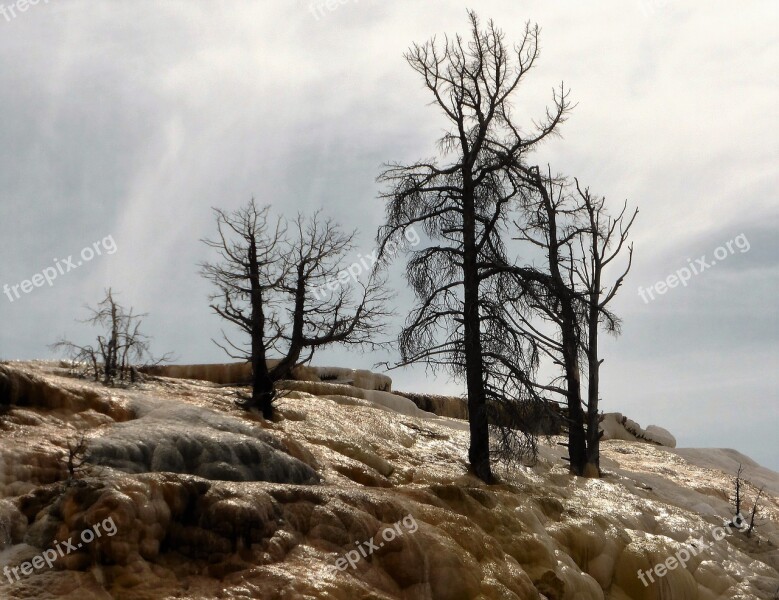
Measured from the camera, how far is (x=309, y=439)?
1524 centimetres

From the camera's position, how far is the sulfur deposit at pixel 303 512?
9531mm

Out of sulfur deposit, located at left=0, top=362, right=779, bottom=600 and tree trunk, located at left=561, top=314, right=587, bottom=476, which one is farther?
tree trunk, located at left=561, top=314, right=587, bottom=476

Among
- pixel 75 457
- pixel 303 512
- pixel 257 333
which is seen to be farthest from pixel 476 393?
pixel 75 457

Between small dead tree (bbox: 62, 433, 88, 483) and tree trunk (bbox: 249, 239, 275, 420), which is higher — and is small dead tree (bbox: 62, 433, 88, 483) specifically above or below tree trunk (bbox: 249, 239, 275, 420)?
below

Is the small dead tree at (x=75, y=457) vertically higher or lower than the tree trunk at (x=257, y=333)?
lower

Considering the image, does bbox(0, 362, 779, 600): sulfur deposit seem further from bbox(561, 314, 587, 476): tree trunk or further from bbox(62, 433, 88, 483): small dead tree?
bbox(561, 314, 587, 476): tree trunk

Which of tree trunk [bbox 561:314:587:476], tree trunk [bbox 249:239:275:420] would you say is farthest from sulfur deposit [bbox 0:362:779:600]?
tree trunk [bbox 561:314:587:476]

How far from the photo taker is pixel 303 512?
35.6 ft

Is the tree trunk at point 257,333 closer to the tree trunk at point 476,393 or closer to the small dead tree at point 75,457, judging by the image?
the tree trunk at point 476,393

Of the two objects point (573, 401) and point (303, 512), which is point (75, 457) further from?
point (573, 401)

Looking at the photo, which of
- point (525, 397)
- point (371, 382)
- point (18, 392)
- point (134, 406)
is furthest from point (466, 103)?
point (371, 382)

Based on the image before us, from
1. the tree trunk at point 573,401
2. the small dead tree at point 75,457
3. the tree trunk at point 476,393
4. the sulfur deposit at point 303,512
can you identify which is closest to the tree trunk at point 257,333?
the sulfur deposit at point 303,512

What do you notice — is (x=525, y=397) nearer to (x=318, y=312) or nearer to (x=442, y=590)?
(x=318, y=312)

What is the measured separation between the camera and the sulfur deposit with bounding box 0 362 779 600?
9531mm
